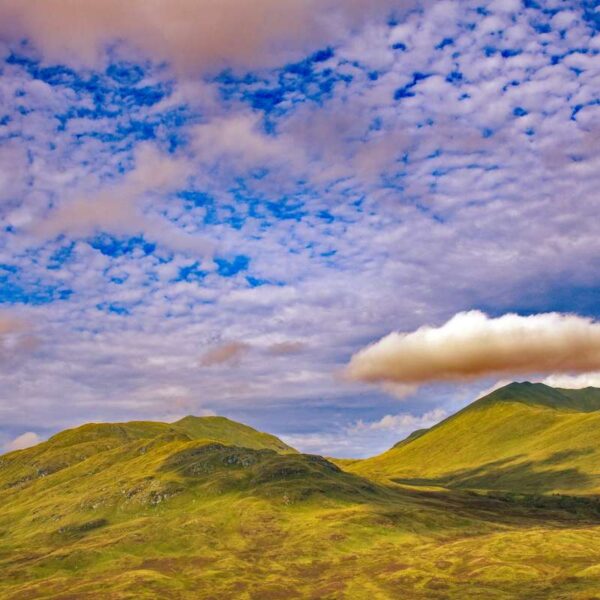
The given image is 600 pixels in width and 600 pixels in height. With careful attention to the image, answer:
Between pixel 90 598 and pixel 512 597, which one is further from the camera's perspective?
pixel 90 598

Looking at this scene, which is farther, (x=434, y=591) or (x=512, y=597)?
(x=434, y=591)

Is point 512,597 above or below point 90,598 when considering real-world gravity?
below

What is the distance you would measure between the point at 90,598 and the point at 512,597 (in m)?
122

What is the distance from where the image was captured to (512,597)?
179 metres

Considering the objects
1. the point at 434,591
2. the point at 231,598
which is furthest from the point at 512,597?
the point at 231,598

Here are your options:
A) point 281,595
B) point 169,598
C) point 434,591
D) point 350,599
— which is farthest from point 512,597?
point 169,598

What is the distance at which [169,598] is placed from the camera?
650 feet

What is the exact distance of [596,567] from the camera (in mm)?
192500

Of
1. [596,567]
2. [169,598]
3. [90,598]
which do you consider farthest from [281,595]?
[596,567]

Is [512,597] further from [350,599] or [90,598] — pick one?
[90,598]

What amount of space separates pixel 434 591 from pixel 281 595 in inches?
1785

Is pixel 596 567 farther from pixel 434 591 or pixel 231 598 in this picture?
pixel 231 598

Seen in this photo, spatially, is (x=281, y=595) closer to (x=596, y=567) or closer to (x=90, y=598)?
(x=90, y=598)

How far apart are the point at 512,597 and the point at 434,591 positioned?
22.5 meters
